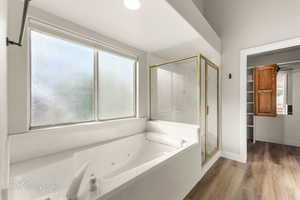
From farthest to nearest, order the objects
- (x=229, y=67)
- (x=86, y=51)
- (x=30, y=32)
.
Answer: (x=229, y=67), (x=86, y=51), (x=30, y=32)

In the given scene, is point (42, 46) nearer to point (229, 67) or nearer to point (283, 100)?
point (229, 67)

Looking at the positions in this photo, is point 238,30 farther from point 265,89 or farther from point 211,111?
point 265,89

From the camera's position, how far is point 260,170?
218 cm

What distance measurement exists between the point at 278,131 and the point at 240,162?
6.68ft

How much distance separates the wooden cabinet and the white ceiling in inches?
111

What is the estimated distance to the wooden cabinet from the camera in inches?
134

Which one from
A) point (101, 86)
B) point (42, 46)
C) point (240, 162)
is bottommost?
point (240, 162)

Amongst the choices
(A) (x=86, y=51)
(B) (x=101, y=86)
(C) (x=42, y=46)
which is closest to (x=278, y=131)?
(B) (x=101, y=86)

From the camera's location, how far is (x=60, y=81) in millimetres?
1622

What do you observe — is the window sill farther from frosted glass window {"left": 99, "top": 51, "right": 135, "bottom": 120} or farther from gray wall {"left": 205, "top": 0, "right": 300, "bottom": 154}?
gray wall {"left": 205, "top": 0, "right": 300, "bottom": 154}

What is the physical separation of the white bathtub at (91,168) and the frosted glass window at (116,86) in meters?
0.51

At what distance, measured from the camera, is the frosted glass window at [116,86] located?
6.75 ft

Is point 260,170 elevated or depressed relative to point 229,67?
depressed

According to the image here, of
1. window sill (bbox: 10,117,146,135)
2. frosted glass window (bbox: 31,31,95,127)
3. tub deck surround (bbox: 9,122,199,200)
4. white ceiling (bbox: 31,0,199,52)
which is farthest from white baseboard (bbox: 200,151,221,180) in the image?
white ceiling (bbox: 31,0,199,52)
